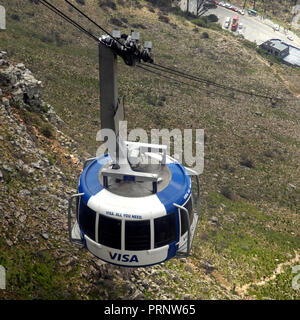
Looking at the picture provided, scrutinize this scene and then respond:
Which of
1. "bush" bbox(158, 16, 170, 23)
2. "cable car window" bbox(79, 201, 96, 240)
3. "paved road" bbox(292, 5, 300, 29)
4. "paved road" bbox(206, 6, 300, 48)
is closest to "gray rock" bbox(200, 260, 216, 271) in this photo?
"cable car window" bbox(79, 201, 96, 240)

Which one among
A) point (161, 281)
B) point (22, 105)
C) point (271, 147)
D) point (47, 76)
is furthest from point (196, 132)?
point (161, 281)

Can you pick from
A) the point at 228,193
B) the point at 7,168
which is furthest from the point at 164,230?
the point at 228,193

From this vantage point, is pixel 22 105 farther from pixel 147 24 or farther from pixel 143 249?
pixel 147 24

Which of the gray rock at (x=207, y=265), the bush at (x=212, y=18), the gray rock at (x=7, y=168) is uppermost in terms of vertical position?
the gray rock at (x=7, y=168)

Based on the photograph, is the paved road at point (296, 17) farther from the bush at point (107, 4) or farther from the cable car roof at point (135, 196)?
the cable car roof at point (135, 196)

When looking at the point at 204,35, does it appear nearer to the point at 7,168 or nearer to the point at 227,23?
the point at 227,23

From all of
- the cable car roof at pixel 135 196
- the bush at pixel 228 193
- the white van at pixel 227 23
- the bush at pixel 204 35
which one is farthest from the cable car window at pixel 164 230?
the white van at pixel 227 23
